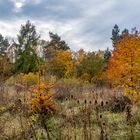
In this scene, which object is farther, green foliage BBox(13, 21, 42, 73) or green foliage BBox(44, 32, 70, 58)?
green foliage BBox(44, 32, 70, 58)

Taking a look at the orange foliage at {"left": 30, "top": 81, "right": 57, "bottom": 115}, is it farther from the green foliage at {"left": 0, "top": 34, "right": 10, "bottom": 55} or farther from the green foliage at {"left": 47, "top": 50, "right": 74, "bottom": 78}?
the green foliage at {"left": 0, "top": 34, "right": 10, "bottom": 55}

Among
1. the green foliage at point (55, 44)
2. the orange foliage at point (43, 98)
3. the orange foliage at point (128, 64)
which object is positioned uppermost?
the green foliage at point (55, 44)

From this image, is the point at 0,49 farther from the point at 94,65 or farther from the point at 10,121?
the point at 10,121

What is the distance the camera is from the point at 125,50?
2098cm

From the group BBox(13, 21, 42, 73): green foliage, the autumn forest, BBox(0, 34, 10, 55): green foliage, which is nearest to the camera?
the autumn forest

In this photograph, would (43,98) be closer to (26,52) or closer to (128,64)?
(128,64)

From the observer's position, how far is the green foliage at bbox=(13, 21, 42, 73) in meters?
43.5

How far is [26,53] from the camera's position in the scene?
44000mm

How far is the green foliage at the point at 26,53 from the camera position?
4354 cm

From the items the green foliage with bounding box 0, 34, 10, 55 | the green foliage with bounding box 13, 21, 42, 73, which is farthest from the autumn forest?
the green foliage with bounding box 0, 34, 10, 55

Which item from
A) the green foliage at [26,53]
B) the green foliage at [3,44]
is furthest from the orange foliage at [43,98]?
the green foliage at [3,44]

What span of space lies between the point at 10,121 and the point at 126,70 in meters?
11.2

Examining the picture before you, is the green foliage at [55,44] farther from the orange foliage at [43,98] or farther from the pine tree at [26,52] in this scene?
the orange foliage at [43,98]

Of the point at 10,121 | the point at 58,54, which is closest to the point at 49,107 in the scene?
the point at 10,121
